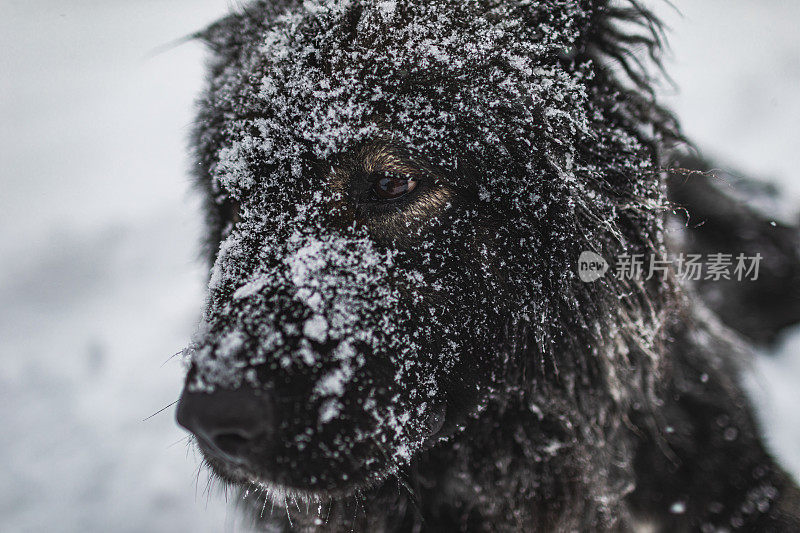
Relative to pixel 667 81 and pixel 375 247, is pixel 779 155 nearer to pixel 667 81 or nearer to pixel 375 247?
pixel 667 81

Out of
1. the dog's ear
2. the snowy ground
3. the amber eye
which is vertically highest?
the dog's ear

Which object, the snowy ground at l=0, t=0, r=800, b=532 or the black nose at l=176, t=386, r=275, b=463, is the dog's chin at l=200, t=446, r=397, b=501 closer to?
the black nose at l=176, t=386, r=275, b=463

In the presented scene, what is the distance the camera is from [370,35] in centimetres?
175

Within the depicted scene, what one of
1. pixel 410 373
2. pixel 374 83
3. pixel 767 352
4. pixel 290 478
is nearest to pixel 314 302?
pixel 410 373

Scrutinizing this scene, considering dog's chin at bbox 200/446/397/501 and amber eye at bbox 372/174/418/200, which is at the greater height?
amber eye at bbox 372/174/418/200

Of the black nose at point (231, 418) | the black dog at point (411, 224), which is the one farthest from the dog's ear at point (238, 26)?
the black nose at point (231, 418)

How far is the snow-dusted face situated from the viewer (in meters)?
1.47

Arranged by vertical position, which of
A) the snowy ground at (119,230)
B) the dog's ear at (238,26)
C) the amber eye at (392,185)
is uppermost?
the dog's ear at (238,26)

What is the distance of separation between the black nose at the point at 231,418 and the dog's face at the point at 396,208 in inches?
2.5

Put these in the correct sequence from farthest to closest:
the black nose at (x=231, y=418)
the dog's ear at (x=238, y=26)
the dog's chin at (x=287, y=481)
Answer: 1. the dog's ear at (x=238, y=26)
2. the dog's chin at (x=287, y=481)
3. the black nose at (x=231, y=418)

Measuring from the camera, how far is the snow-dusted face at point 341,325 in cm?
147

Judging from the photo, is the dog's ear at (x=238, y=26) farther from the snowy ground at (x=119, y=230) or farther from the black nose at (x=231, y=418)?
the black nose at (x=231, y=418)

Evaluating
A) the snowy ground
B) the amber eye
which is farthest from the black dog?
the snowy ground

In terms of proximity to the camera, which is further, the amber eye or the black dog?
the amber eye
